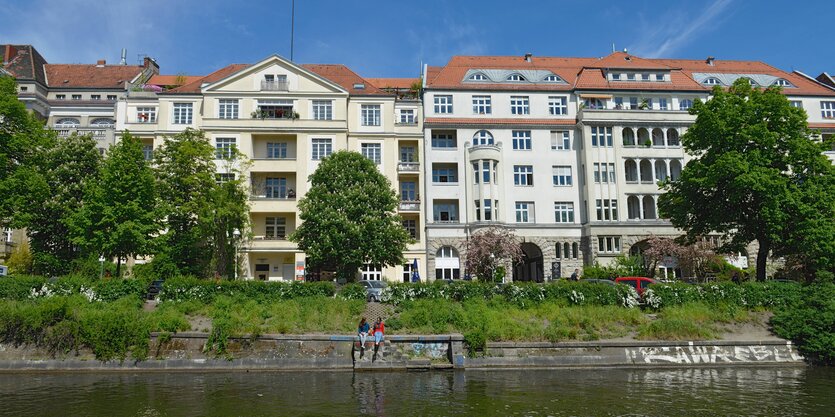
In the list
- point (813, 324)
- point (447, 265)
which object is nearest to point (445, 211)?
point (447, 265)

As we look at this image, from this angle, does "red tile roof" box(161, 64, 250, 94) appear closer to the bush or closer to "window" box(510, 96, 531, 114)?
"window" box(510, 96, 531, 114)

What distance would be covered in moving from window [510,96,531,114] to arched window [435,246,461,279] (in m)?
15.4

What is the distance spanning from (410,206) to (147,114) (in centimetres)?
2723

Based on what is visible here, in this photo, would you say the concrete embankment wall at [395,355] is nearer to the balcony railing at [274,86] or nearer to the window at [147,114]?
the balcony railing at [274,86]

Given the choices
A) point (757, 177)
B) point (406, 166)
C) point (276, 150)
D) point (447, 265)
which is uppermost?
point (276, 150)

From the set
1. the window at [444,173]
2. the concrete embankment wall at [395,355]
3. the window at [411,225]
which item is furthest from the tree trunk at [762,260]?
the window at [411,225]

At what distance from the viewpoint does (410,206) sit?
52562mm

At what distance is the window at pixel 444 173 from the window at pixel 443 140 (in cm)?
197

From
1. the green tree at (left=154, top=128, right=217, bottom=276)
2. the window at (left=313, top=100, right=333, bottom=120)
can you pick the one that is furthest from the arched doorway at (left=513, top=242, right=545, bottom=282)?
the green tree at (left=154, top=128, right=217, bottom=276)

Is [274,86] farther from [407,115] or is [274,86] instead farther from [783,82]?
[783,82]

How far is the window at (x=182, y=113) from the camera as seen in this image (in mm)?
52438

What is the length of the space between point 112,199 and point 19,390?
18724 mm

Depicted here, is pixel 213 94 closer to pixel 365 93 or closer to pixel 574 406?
pixel 365 93

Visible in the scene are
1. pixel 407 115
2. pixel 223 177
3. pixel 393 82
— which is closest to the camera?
pixel 223 177
